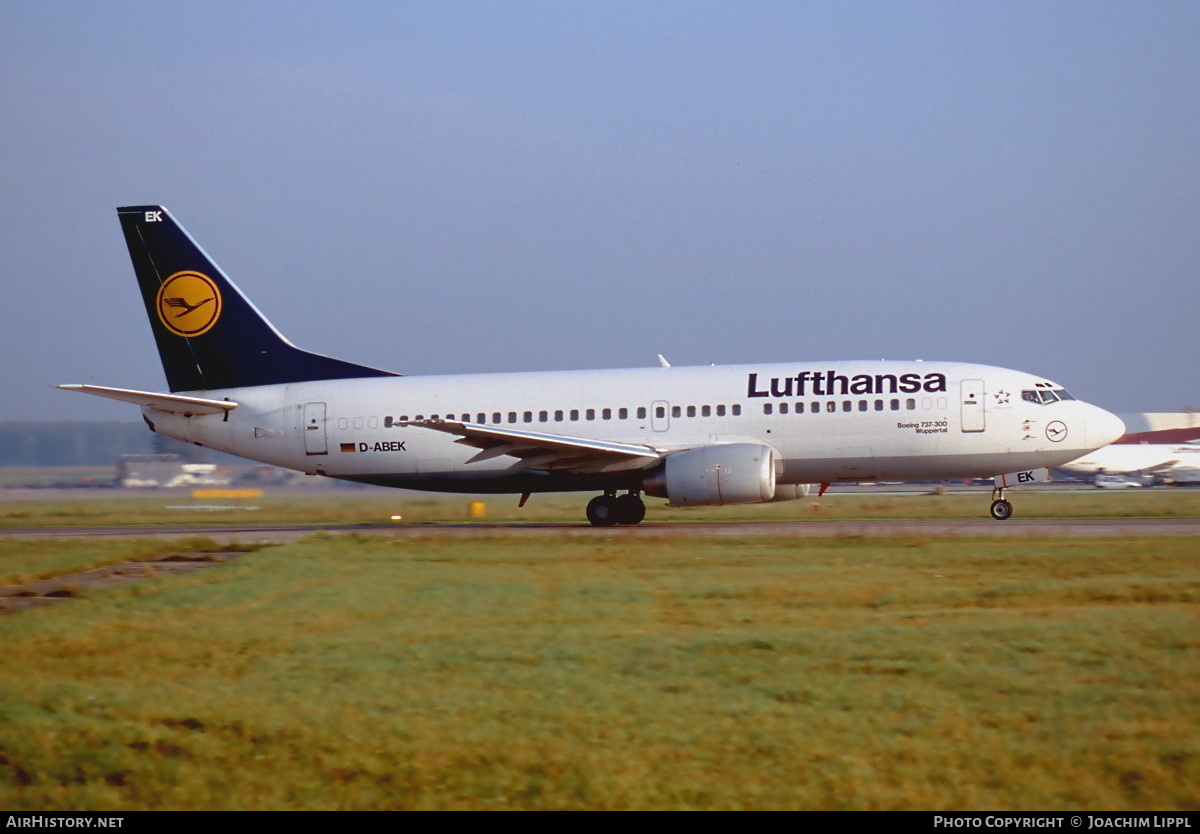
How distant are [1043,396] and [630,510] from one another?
30.9 ft

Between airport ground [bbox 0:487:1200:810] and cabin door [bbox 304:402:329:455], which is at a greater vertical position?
cabin door [bbox 304:402:329:455]

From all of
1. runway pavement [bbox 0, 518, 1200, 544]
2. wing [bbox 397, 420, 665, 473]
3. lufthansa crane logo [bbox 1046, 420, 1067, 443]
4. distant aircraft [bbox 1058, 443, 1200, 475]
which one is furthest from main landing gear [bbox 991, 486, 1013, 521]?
distant aircraft [bbox 1058, 443, 1200, 475]

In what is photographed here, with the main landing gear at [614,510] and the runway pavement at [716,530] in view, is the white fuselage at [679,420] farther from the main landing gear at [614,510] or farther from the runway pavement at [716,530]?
the runway pavement at [716,530]

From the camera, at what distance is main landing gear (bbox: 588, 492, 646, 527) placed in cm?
2711

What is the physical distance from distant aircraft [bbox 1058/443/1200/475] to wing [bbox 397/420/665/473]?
181ft

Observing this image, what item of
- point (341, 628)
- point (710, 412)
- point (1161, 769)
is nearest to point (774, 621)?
point (341, 628)

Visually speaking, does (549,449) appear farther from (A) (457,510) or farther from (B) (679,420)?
(A) (457,510)

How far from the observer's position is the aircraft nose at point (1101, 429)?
25375 mm

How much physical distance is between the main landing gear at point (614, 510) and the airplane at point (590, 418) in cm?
4

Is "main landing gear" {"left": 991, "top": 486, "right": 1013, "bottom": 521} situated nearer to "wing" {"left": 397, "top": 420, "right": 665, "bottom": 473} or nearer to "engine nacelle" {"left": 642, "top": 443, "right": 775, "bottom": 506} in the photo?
"engine nacelle" {"left": 642, "top": 443, "right": 775, "bottom": 506}

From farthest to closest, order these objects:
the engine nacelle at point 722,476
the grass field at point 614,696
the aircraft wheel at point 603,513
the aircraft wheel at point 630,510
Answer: the aircraft wheel at point 630,510 → the aircraft wheel at point 603,513 → the engine nacelle at point 722,476 → the grass field at point 614,696

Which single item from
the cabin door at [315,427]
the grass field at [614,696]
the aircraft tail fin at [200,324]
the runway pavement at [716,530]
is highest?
the aircraft tail fin at [200,324]

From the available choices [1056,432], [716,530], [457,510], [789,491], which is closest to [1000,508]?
[1056,432]

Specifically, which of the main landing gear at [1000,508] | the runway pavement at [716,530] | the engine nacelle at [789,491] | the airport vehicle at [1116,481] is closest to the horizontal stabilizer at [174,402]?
the runway pavement at [716,530]
